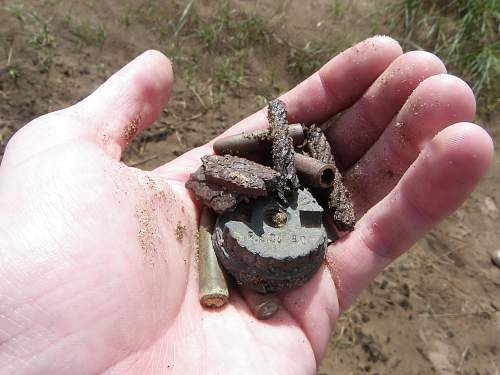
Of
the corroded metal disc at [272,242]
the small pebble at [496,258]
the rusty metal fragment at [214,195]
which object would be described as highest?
the rusty metal fragment at [214,195]

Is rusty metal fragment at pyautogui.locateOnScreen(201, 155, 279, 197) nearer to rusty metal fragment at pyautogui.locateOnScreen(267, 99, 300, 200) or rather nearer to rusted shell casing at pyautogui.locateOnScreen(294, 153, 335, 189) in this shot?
rusty metal fragment at pyautogui.locateOnScreen(267, 99, 300, 200)

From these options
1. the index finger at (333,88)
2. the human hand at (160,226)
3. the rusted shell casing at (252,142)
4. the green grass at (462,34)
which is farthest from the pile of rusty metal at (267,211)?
the green grass at (462,34)

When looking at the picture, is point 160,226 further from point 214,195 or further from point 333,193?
point 333,193

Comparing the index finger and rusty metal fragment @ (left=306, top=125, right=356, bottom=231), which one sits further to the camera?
the index finger

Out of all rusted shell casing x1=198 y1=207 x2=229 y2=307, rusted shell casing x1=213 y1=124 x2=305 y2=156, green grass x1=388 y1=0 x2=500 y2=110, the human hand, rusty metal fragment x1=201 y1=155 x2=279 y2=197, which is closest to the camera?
the human hand

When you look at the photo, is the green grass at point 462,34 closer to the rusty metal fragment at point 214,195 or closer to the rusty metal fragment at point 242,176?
the rusty metal fragment at point 242,176

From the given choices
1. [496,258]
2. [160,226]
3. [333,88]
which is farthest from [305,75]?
[160,226]

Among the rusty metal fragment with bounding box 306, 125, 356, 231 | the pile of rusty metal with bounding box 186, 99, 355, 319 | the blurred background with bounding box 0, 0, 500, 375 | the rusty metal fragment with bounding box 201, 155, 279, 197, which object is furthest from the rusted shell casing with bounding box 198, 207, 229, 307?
the blurred background with bounding box 0, 0, 500, 375
